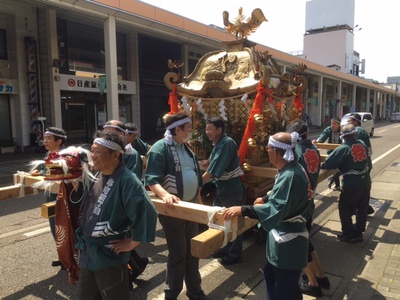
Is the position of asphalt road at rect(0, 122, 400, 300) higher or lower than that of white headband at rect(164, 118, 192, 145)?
lower

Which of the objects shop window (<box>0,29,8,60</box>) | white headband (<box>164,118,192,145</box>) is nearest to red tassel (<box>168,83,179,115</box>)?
white headband (<box>164,118,192,145</box>)

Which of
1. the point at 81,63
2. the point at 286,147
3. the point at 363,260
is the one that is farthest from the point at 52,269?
the point at 81,63

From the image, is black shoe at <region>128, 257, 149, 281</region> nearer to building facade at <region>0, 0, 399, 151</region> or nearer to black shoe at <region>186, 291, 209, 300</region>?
black shoe at <region>186, 291, 209, 300</region>

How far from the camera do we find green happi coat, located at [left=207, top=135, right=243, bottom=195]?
3.76 meters

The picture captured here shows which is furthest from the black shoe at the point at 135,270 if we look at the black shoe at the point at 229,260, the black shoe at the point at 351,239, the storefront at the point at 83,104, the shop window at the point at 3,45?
the shop window at the point at 3,45

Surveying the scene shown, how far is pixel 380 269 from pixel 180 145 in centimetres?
281

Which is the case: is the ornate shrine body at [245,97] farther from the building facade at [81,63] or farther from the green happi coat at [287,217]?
the building facade at [81,63]

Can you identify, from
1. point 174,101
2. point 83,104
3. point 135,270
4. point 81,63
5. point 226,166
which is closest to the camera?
point 135,270

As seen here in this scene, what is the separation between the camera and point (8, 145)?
13.3 m

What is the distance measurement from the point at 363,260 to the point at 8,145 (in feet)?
43.8

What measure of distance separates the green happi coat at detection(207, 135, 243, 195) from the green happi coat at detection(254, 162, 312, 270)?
1.23 meters

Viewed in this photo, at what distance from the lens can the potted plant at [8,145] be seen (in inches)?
516

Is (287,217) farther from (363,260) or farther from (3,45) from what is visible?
(3,45)

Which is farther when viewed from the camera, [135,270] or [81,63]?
[81,63]
